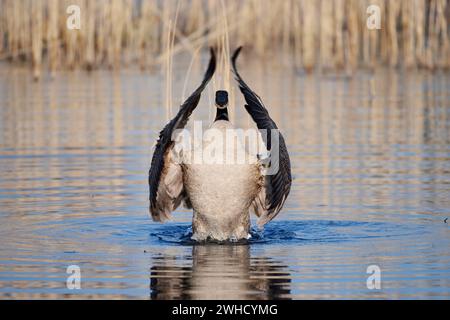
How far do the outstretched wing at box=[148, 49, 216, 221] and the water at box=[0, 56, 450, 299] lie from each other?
0.97 feet

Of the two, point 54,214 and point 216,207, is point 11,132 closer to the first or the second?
point 54,214

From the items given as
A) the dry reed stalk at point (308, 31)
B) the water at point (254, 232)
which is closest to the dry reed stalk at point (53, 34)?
the water at point (254, 232)

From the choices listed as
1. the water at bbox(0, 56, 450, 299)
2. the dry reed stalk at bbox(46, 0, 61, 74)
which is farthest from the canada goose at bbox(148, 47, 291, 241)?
the dry reed stalk at bbox(46, 0, 61, 74)

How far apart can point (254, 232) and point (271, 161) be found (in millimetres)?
1025

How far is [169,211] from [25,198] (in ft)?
7.56

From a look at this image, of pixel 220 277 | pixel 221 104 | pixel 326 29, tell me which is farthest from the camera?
pixel 326 29

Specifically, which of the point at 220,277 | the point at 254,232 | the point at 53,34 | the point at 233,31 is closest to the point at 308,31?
the point at 233,31

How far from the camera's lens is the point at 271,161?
30.0ft

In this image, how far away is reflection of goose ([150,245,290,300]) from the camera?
7344mm

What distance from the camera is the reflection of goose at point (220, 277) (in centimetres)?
734

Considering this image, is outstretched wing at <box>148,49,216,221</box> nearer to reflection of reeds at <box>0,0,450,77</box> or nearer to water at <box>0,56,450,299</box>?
water at <box>0,56,450,299</box>

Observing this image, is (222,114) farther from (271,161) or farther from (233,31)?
(233,31)

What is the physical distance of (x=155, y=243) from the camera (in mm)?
9336

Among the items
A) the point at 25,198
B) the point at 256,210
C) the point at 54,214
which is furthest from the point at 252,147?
the point at 25,198
